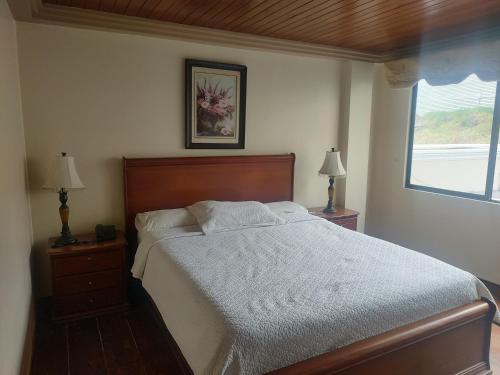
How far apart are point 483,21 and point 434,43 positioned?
1.85ft

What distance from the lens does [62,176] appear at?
2512 mm

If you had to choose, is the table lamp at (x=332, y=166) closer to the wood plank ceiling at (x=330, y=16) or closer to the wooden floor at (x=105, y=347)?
the wood plank ceiling at (x=330, y=16)

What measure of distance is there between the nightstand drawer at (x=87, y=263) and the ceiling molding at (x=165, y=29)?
64.5 inches

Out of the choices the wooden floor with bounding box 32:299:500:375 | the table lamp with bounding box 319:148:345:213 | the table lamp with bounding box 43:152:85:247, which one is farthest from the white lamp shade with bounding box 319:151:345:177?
the table lamp with bounding box 43:152:85:247

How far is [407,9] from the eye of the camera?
247 centimetres

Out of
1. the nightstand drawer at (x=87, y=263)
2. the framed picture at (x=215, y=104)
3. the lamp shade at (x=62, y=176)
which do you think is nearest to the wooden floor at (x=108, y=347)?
the nightstand drawer at (x=87, y=263)

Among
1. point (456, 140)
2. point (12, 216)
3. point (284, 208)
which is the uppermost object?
point (456, 140)

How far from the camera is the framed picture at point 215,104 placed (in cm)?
314

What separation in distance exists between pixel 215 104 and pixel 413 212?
233 centimetres

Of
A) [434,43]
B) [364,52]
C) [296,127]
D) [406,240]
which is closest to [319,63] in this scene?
[364,52]

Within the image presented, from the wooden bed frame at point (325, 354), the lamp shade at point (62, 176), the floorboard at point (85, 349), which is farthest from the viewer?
the lamp shade at point (62, 176)

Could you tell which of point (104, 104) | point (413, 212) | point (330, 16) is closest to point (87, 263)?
point (104, 104)

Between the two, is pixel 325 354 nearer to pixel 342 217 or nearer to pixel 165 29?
pixel 342 217

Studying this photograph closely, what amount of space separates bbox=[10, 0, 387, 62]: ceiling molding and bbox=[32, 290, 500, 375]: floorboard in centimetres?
207
